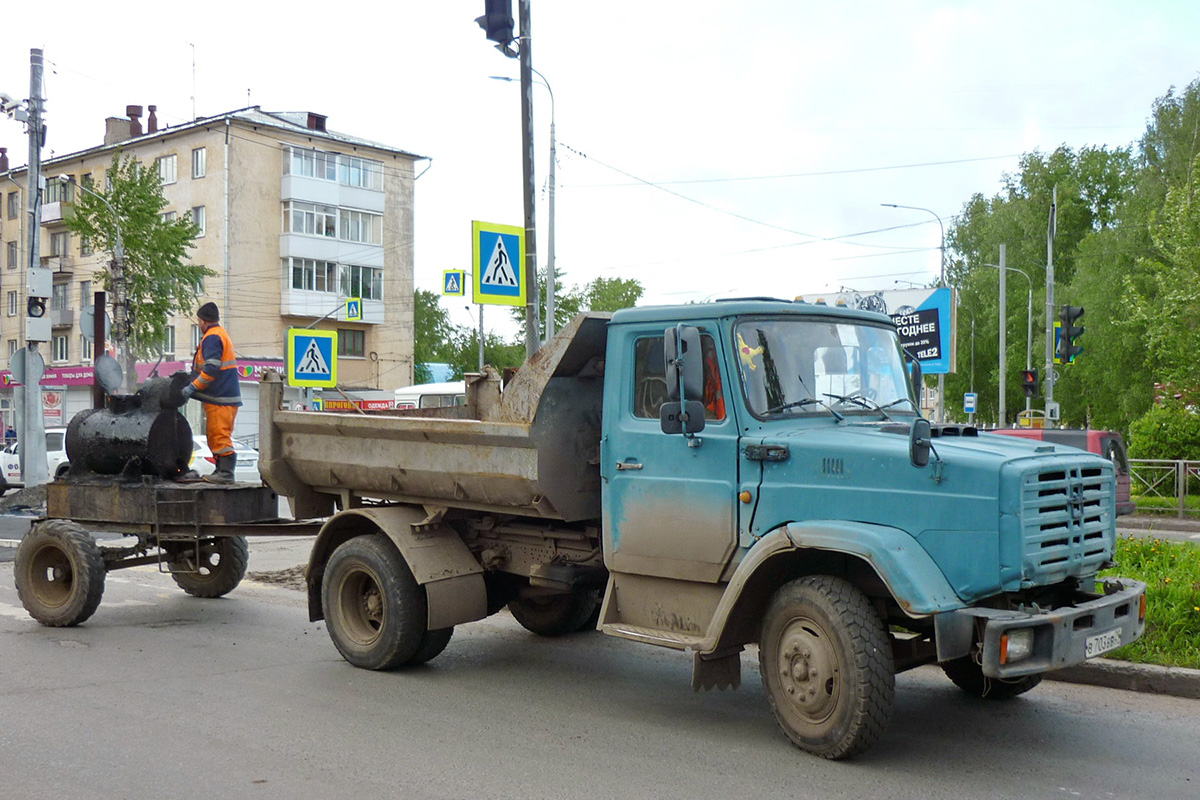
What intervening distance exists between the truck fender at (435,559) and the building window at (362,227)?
161ft

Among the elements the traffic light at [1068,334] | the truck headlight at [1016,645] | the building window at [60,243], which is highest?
the building window at [60,243]

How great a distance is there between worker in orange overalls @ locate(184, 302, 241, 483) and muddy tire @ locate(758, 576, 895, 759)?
18.1 ft

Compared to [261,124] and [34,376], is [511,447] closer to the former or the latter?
[34,376]

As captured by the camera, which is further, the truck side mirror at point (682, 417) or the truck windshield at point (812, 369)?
the truck windshield at point (812, 369)

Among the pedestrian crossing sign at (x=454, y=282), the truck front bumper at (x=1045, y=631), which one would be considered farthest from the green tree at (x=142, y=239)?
the truck front bumper at (x=1045, y=631)

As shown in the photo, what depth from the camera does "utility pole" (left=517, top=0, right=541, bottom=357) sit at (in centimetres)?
1346

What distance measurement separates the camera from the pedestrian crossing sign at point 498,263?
13.7 m

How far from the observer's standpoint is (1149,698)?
6.66m

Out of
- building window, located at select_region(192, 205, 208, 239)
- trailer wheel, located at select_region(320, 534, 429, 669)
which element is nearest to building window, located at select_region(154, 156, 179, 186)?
building window, located at select_region(192, 205, 208, 239)

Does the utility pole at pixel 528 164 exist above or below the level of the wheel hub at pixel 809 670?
above

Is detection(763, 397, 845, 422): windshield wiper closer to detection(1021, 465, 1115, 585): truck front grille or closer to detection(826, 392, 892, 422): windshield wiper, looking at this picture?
detection(826, 392, 892, 422): windshield wiper

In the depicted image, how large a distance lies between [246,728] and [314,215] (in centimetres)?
5011

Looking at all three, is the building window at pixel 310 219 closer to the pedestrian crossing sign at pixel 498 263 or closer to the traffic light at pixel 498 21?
the pedestrian crossing sign at pixel 498 263

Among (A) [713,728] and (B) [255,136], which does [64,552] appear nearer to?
(A) [713,728]
